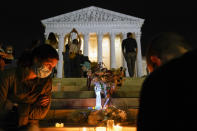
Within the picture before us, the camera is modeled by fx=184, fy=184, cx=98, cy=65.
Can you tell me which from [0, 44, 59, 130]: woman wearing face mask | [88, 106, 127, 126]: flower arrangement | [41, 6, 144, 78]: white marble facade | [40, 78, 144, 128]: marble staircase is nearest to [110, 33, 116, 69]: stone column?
[41, 6, 144, 78]: white marble facade

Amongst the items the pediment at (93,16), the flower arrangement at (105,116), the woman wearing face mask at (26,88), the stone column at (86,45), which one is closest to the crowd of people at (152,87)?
the woman wearing face mask at (26,88)

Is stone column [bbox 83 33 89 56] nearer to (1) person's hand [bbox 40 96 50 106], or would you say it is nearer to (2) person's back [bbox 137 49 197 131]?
(1) person's hand [bbox 40 96 50 106]

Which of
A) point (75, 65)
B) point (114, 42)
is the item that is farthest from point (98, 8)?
point (75, 65)

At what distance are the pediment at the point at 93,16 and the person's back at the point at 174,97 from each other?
3871cm

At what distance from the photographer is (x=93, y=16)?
38.6m

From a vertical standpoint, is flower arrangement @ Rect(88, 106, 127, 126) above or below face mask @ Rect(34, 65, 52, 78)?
below

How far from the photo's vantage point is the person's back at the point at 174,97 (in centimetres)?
79

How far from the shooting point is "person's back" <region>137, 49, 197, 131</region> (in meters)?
0.79

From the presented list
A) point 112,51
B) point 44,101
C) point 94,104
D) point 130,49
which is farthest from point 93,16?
point 44,101

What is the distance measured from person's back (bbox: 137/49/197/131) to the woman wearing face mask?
160 centimetres

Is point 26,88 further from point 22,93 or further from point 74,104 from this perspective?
point 74,104

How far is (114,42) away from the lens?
38781mm

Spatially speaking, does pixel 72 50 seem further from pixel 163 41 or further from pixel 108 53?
pixel 108 53

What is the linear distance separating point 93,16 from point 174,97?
39.2 metres
